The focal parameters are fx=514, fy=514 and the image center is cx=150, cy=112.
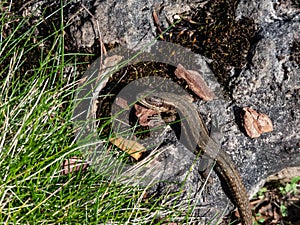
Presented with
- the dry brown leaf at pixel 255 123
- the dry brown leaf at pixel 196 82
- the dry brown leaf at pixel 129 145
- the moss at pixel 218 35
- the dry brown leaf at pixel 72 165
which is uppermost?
the moss at pixel 218 35

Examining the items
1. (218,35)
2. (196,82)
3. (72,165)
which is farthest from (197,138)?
(72,165)

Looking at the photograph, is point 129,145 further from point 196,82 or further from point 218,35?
point 218,35

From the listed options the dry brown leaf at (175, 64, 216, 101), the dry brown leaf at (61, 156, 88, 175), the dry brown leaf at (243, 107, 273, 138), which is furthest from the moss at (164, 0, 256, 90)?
the dry brown leaf at (61, 156, 88, 175)

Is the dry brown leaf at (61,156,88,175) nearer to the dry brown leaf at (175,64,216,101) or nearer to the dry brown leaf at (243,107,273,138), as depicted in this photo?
the dry brown leaf at (175,64,216,101)

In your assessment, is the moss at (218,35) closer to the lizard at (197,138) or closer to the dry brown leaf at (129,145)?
the lizard at (197,138)

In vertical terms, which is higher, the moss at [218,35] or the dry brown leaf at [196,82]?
the moss at [218,35]

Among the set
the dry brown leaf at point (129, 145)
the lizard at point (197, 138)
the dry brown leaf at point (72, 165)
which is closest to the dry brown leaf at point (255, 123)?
the lizard at point (197, 138)

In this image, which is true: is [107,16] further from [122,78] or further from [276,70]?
[276,70]

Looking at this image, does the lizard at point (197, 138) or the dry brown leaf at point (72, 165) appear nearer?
the dry brown leaf at point (72, 165)
